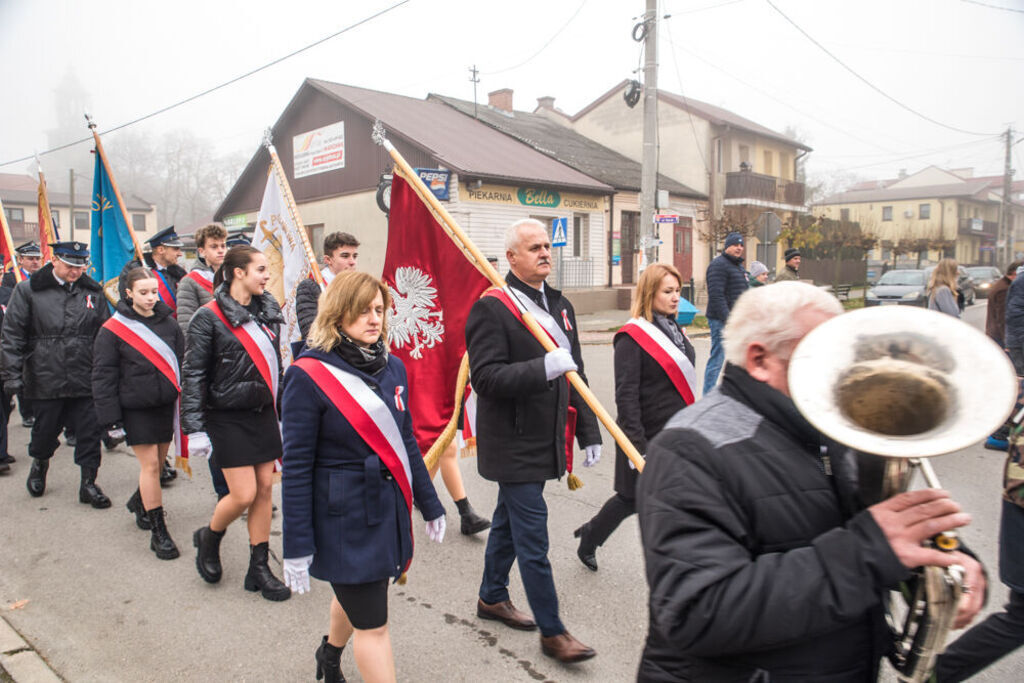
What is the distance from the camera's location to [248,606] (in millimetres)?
3775

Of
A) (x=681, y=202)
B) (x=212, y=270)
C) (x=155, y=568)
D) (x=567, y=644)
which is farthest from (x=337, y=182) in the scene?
(x=567, y=644)

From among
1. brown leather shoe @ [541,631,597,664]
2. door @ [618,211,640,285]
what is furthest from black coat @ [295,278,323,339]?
door @ [618,211,640,285]

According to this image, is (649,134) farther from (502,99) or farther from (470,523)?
(502,99)

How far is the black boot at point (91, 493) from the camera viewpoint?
210 inches

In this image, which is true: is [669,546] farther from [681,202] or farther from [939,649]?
[681,202]

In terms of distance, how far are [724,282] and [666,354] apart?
16.7 feet

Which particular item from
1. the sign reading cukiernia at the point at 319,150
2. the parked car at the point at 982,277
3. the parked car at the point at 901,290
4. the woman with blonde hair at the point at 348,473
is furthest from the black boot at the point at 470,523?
the parked car at the point at 982,277

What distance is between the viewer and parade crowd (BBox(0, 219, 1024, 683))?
4.49ft

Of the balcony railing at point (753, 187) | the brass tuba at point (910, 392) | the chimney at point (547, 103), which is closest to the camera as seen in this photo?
the brass tuba at point (910, 392)

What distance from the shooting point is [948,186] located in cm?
7294

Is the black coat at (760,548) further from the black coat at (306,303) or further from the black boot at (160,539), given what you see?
the black coat at (306,303)

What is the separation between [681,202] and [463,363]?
26.1 meters

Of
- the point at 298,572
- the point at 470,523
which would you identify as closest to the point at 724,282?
the point at 470,523

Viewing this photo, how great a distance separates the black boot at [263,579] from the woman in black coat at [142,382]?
811mm
